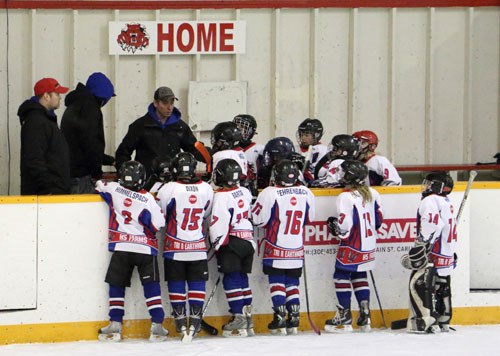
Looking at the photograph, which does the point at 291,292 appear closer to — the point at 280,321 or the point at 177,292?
the point at 280,321

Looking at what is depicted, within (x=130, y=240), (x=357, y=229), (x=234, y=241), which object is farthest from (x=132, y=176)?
(x=357, y=229)

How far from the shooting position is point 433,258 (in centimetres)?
1048

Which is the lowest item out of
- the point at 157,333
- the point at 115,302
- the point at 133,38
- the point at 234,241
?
the point at 157,333

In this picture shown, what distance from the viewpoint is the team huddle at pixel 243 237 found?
10.1 m

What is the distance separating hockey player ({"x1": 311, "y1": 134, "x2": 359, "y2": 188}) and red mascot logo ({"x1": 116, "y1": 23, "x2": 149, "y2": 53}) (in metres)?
2.69

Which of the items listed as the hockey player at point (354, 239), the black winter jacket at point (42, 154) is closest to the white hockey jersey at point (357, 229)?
the hockey player at point (354, 239)

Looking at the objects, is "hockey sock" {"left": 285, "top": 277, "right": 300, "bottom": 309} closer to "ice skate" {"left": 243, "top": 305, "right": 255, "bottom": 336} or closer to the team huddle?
the team huddle

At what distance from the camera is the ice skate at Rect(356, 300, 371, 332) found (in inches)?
417

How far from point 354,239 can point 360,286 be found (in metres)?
0.38

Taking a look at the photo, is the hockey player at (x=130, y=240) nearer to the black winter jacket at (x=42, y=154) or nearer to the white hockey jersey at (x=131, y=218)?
the white hockey jersey at (x=131, y=218)

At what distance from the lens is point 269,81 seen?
523 inches

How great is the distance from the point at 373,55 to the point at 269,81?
100 centimetres

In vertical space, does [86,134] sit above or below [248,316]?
above

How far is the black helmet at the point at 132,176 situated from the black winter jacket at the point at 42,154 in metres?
0.76
